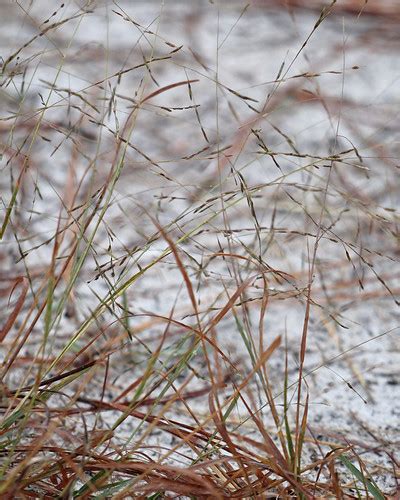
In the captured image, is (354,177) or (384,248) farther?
(354,177)

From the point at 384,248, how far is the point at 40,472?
3.61 ft

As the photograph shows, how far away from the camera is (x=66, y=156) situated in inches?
92.0

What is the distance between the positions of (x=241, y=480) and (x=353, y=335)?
0.63 meters

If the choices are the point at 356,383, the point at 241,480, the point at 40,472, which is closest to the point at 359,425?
the point at 356,383

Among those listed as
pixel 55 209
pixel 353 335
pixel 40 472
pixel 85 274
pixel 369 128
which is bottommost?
pixel 40 472

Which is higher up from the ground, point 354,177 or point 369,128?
point 369,128

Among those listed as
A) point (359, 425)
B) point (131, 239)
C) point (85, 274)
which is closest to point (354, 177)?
point (131, 239)

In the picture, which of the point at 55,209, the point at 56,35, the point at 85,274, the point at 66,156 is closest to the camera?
the point at 85,274

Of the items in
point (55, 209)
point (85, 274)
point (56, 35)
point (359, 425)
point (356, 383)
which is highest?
point (56, 35)

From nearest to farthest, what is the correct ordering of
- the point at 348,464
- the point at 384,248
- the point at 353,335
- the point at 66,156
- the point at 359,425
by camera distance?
the point at 348,464
the point at 359,425
the point at 353,335
the point at 384,248
the point at 66,156

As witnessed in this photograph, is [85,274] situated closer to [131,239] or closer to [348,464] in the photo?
[131,239]

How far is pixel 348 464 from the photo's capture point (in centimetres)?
99

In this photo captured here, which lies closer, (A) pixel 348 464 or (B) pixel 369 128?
(A) pixel 348 464

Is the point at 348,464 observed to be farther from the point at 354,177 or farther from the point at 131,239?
the point at 354,177
